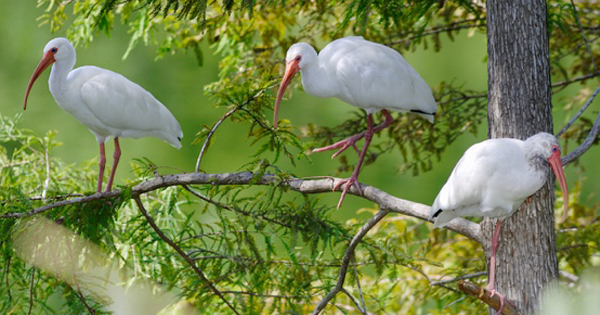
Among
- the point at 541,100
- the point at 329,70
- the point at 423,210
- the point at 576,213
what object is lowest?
the point at 576,213

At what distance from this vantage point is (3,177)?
237 inches

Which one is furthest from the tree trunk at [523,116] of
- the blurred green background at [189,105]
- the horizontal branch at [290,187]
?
the blurred green background at [189,105]

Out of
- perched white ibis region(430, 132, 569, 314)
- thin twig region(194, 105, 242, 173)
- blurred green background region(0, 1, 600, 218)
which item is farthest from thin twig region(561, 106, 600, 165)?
blurred green background region(0, 1, 600, 218)

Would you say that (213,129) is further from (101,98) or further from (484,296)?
(484,296)

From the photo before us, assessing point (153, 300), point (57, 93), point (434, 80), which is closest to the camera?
point (57, 93)

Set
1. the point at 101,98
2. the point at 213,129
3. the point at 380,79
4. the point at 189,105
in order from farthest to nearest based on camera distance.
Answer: the point at 189,105 → the point at 101,98 → the point at 380,79 → the point at 213,129

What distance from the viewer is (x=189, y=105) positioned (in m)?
13.8

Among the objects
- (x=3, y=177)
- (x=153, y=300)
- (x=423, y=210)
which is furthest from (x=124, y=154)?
(x=423, y=210)

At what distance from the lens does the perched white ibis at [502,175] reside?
3236mm

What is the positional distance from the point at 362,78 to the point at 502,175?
972mm

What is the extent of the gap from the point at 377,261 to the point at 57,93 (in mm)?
2106

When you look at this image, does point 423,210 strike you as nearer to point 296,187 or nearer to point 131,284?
point 296,187

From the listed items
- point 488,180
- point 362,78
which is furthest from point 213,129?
point 488,180

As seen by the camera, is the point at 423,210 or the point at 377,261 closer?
the point at 423,210
